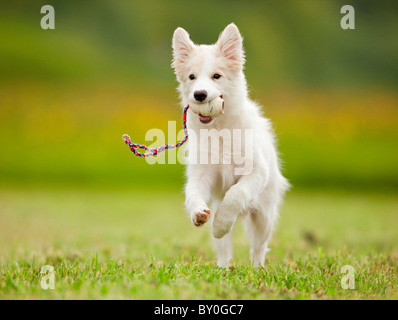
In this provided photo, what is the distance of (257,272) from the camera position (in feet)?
14.2

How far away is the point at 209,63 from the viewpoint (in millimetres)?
4762

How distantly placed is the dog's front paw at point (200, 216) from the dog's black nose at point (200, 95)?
1.00 m

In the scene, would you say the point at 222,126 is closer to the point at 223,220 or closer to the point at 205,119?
the point at 205,119

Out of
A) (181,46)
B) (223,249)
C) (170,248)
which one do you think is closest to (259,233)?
(223,249)

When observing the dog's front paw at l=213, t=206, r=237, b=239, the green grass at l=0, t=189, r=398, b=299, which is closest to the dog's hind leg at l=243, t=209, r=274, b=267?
the green grass at l=0, t=189, r=398, b=299

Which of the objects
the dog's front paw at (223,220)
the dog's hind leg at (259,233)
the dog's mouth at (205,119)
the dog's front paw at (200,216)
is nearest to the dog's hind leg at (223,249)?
the dog's hind leg at (259,233)

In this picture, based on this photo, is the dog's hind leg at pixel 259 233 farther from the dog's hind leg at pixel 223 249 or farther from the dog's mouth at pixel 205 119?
the dog's mouth at pixel 205 119

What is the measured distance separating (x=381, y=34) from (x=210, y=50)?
55.3ft

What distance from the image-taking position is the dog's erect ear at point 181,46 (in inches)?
195

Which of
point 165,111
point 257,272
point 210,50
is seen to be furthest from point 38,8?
point 257,272

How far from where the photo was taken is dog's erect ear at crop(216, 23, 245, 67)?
4867 millimetres

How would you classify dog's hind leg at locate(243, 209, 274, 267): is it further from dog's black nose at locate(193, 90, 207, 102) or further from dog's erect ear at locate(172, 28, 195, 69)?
dog's erect ear at locate(172, 28, 195, 69)
